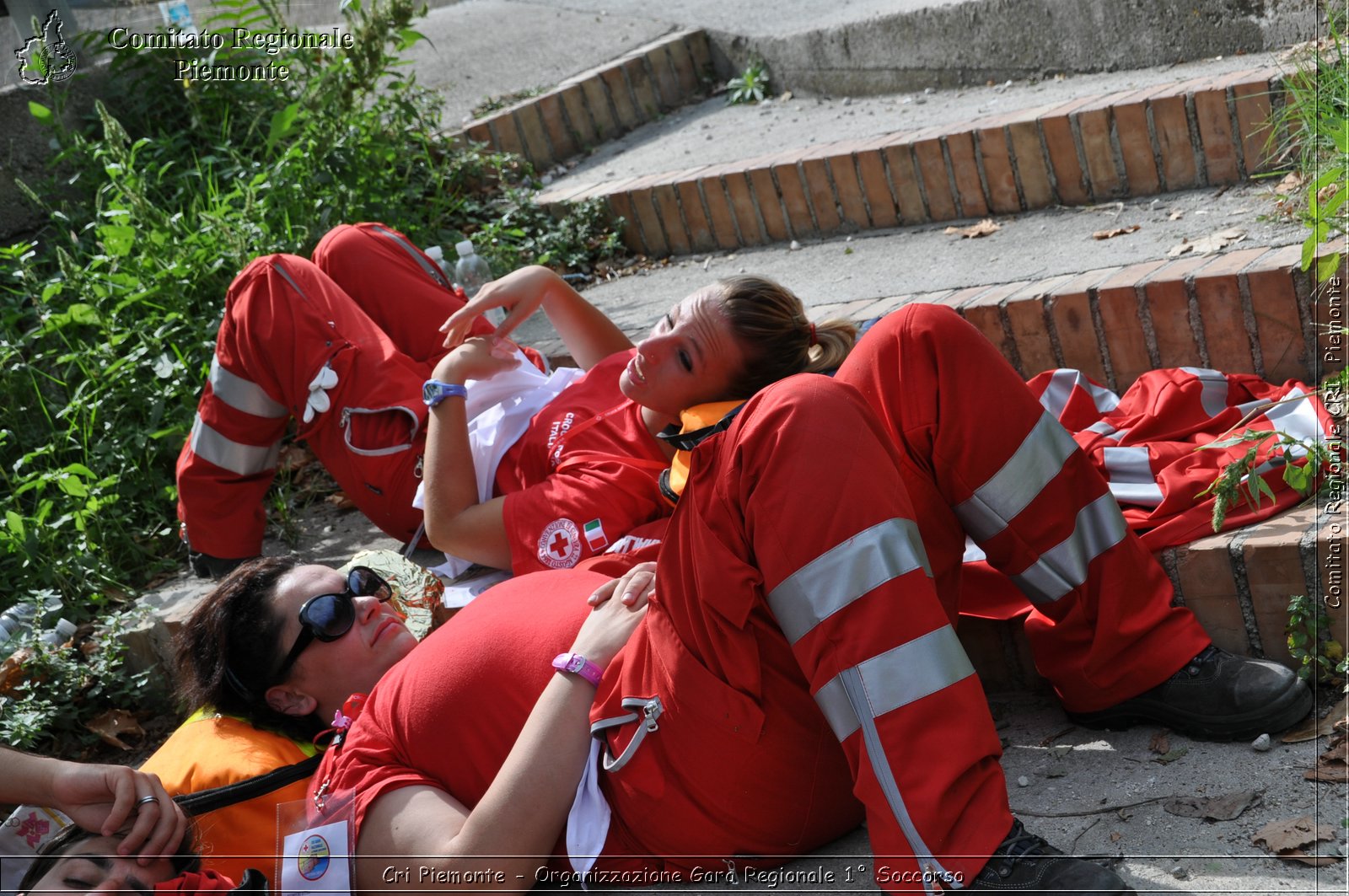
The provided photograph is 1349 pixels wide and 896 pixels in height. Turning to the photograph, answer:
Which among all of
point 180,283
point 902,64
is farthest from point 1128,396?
point 180,283

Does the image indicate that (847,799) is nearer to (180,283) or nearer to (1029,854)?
(1029,854)

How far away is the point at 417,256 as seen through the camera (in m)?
3.77

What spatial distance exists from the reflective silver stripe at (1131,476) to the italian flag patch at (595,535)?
1104 mm

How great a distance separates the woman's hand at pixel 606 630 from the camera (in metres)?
2.10

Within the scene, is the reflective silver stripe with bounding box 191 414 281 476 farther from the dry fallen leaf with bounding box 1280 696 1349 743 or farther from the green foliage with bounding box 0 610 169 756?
the dry fallen leaf with bounding box 1280 696 1349 743

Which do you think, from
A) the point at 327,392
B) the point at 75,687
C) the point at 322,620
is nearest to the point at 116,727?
the point at 75,687

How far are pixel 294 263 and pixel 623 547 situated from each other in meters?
1.45

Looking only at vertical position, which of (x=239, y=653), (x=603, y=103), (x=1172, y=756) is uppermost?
(x=603, y=103)

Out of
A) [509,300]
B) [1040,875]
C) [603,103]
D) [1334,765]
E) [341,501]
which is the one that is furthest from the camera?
[603,103]

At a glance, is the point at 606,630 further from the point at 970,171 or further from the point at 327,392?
the point at 970,171

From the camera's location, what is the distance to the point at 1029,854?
1.68m

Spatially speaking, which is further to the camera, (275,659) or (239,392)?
(239,392)

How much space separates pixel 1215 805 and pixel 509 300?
215 centimetres

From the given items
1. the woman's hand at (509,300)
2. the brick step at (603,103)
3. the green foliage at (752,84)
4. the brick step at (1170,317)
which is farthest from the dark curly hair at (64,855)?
the green foliage at (752,84)
